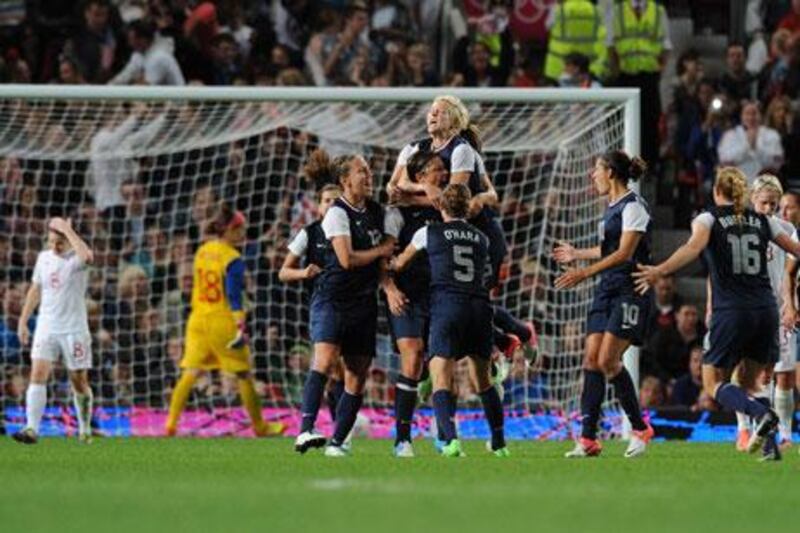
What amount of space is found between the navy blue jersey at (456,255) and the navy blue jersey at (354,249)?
0.47m

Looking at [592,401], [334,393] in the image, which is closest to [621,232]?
[592,401]

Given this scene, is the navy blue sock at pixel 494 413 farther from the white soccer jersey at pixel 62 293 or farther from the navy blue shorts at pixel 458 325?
the white soccer jersey at pixel 62 293

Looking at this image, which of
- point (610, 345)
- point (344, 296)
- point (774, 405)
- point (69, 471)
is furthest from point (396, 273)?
point (774, 405)

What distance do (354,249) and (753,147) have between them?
1009 centimetres

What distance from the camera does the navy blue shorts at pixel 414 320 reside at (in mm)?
15445

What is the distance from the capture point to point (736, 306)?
15070 mm

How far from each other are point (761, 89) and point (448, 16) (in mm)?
3694

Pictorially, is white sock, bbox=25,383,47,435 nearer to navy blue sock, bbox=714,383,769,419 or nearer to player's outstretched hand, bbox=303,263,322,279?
player's outstretched hand, bbox=303,263,322,279

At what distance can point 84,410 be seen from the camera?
1972cm

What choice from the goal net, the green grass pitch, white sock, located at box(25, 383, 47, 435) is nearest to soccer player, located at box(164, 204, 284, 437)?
the goal net

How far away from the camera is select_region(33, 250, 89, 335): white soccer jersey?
1961 centimetres

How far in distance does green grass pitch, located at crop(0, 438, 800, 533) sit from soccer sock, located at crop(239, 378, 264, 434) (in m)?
4.32

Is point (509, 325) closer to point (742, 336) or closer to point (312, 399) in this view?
point (312, 399)

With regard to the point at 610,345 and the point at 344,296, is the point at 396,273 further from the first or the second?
the point at 610,345
